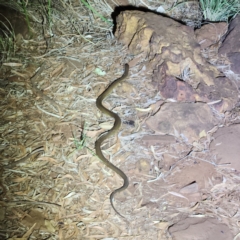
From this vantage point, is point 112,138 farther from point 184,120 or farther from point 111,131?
point 184,120

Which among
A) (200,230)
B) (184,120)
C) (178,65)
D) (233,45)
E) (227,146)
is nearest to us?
(200,230)

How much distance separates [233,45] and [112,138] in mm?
1846

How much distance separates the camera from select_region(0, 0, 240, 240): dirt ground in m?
2.04

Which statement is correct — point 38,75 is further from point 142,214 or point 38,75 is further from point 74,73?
point 142,214

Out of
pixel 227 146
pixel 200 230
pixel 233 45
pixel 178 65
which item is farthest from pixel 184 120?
pixel 233 45

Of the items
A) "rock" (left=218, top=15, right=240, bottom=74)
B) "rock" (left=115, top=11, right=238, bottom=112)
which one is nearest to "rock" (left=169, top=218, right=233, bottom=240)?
"rock" (left=115, top=11, right=238, bottom=112)

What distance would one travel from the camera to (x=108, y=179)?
2258 mm

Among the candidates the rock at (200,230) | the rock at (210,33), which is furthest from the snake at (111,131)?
the rock at (210,33)

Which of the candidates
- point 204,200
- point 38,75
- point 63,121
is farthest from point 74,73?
point 204,200

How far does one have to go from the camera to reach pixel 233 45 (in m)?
3.17

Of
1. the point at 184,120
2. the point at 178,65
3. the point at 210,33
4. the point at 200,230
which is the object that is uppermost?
the point at 210,33

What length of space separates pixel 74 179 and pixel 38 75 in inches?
50.8

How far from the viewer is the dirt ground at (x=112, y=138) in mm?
2039

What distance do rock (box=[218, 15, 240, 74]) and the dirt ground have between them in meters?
0.14
